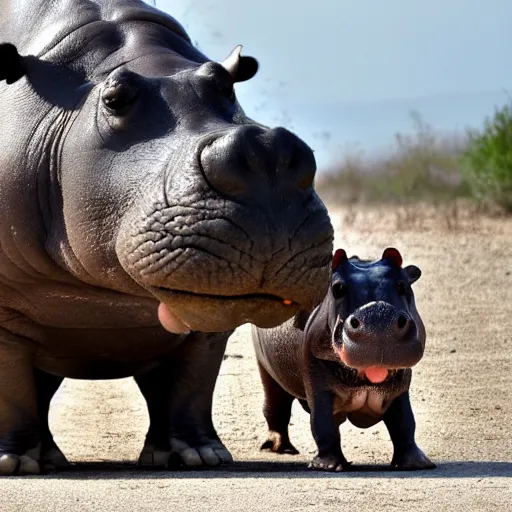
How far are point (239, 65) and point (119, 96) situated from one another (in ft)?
3.75

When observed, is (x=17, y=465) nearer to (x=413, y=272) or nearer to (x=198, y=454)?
(x=198, y=454)

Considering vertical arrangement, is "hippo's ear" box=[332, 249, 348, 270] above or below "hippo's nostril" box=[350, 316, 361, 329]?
above

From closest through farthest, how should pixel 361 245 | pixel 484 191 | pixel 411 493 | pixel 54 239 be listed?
1. pixel 411 493
2. pixel 54 239
3. pixel 361 245
4. pixel 484 191

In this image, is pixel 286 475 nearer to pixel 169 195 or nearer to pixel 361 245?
pixel 169 195

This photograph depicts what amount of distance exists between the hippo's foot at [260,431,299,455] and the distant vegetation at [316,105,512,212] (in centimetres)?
999

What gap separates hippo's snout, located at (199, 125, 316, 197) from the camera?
5.43m

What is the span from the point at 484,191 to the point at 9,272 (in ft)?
40.5

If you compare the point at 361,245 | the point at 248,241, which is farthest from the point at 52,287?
the point at 361,245

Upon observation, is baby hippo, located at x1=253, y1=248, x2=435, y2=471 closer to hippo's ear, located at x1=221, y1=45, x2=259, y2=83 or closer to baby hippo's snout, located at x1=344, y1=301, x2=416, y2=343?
baby hippo's snout, located at x1=344, y1=301, x2=416, y2=343

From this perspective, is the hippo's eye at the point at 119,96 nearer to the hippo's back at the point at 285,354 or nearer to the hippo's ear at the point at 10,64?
the hippo's ear at the point at 10,64

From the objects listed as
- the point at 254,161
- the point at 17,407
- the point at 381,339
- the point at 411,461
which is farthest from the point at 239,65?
the point at 411,461

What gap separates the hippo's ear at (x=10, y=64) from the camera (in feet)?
22.2

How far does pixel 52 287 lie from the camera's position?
699 centimetres

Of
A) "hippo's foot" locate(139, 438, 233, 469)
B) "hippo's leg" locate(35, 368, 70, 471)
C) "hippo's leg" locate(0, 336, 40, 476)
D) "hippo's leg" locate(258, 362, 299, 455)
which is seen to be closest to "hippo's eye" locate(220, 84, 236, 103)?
"hippo's leg" locate(0, 336, 40, 476)
